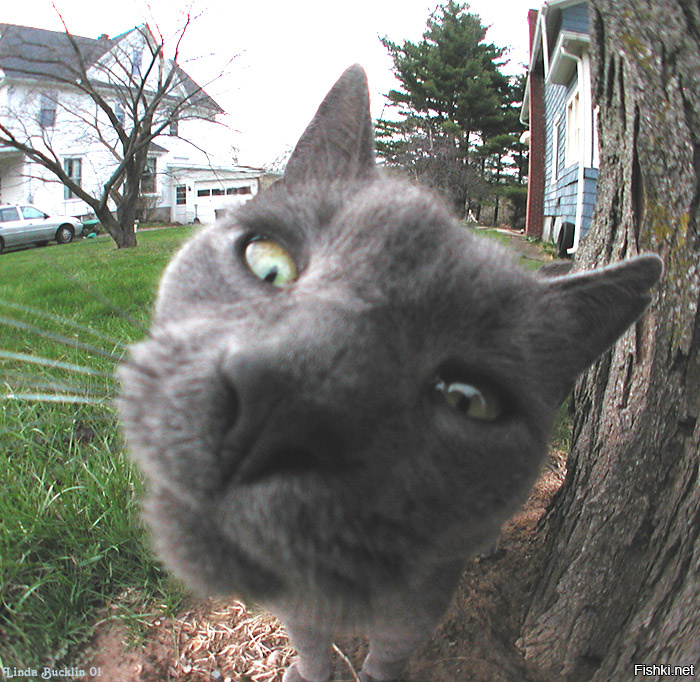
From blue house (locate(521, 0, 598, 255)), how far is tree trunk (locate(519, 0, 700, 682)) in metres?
4.73

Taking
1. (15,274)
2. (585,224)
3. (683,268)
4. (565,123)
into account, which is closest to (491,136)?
(565,123)

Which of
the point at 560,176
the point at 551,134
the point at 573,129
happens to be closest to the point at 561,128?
the point at 551,134

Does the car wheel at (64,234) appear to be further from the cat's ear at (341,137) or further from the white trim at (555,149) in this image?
the cat's ear at (341,137)

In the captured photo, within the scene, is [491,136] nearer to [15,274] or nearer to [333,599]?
[15,274]

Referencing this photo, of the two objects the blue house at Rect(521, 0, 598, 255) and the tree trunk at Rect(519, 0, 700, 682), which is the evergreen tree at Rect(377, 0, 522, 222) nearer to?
the blue house at Rect(521, 0, 598, 255)

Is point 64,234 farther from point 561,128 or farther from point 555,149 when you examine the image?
point 561,128

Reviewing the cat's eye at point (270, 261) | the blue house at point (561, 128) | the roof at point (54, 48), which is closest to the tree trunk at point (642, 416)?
the cat's eye at point (270, 261)

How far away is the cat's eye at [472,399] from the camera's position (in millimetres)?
1104

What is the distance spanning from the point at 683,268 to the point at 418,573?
4.02 feet

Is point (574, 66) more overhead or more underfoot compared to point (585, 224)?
more overhead

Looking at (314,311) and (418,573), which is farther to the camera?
(418,573)

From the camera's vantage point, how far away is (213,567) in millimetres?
948

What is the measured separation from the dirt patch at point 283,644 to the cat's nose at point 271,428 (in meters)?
1.45
